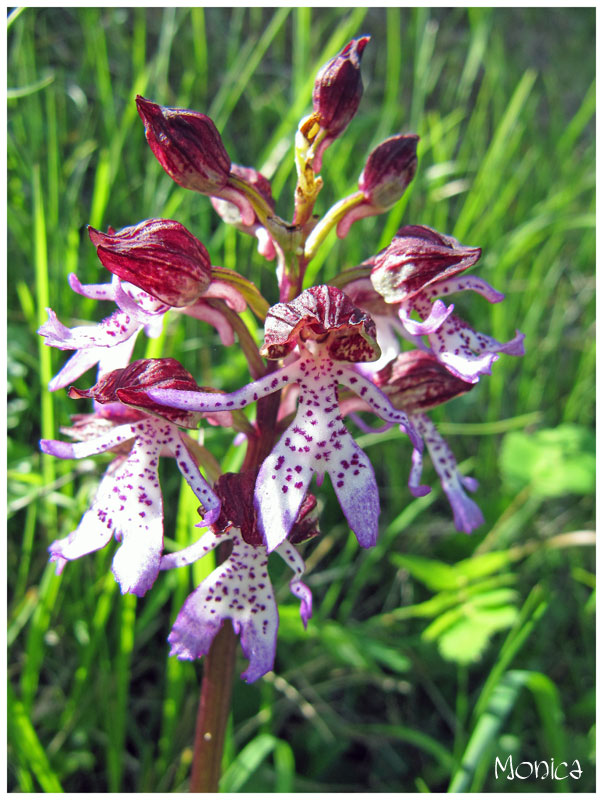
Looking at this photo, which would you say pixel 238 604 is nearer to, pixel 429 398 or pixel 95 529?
pixel 95 529

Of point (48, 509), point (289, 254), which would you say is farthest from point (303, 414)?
point (48, 509)

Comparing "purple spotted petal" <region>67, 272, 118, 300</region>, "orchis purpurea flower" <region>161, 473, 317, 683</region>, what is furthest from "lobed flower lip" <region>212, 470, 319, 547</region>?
Result: "purple spotted petal" <region>67, 272, 118, 300</region>

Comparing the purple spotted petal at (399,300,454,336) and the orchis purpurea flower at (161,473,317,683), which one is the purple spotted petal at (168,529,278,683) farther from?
the purple spotted petal at (399,300,454,336)

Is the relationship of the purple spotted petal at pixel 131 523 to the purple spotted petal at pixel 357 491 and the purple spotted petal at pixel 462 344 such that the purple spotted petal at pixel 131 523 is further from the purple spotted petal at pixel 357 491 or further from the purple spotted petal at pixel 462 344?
the purple spotted petal at pixel 462 344

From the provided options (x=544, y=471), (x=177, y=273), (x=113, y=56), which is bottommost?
(x=544, y=471)

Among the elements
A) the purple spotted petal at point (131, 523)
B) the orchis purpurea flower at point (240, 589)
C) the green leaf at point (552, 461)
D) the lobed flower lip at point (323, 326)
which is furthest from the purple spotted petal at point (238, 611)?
the green leaf at point (552, 461)

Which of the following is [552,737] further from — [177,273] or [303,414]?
[177,273]
